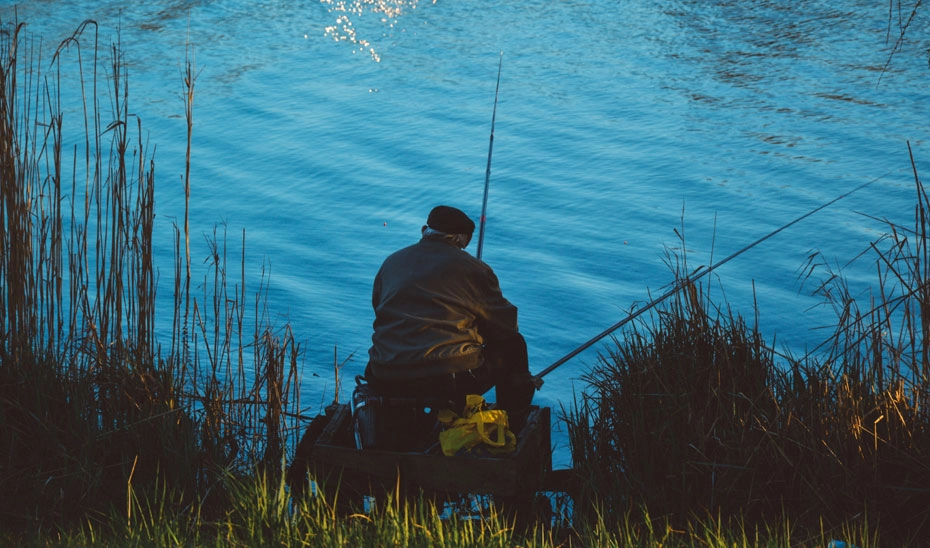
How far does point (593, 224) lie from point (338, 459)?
4468 mm

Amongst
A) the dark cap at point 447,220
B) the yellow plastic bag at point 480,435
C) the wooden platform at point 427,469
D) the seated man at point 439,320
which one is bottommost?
the wooden platform at point 427,469

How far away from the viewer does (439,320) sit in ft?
12.3

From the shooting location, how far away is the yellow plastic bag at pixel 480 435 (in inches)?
137

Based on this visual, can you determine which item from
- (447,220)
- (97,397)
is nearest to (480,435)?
(447,220)

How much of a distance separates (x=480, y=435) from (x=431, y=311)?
0.47 m

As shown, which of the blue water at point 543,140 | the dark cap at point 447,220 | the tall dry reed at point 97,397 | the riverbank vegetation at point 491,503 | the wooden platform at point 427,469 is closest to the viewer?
the riverbank vegetation at point 491,503

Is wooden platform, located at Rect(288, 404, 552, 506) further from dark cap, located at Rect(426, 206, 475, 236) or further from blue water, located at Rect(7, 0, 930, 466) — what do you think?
blue water, located at Rect(7, 0, 930, 466)

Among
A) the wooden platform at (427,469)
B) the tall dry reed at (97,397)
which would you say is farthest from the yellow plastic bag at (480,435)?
the tall dry reed at (97,397)

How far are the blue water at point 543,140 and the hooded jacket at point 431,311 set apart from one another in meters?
1.36

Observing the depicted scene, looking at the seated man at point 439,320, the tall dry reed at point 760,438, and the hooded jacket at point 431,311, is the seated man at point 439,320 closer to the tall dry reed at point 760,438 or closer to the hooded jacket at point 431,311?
the hooded jacket at point 431,311

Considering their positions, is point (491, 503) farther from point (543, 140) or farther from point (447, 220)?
point (543, 140)

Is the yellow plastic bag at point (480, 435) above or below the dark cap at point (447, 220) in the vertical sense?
below

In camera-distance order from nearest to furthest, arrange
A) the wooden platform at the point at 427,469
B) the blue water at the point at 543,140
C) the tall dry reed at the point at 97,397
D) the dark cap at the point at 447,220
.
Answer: the wooden platform at the point at 427,469
the tall dry reed at the point at 97,397
the dark cap at the point at 447,220
the blue water at the point at 543,140

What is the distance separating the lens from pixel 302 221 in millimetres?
7863
